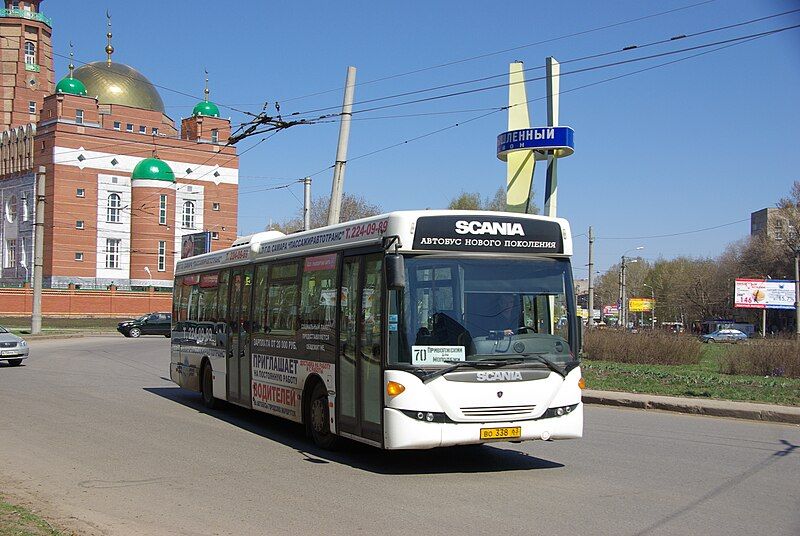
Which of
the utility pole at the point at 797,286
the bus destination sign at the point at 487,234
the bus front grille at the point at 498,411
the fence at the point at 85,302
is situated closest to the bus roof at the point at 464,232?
the bus destination sign at the point at 487,234

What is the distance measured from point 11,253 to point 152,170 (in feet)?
60.2

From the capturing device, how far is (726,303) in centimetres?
9831

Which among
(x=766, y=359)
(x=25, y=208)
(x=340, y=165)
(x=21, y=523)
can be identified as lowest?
(x=21, y=523)

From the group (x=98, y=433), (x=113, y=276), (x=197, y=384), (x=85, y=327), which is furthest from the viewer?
(x=113, y=276)

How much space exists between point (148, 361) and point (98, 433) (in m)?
19.8

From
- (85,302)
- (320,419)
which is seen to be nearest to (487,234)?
(320,419)

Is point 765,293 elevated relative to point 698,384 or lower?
elevated

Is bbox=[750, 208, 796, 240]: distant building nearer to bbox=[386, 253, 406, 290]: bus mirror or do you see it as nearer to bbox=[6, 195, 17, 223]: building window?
bbox=[6, 195, 17, 223]: building window

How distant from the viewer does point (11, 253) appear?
8912 centimetres

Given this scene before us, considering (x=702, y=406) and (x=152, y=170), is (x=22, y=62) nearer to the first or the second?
(x=152, y=170)

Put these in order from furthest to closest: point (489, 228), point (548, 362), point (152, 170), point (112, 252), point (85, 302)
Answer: point (112, 252) → point (152, 170) → point (85, 302) → point (489, 228) → point (548, 362)

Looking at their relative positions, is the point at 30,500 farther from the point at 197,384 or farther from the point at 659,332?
the point at 659,332

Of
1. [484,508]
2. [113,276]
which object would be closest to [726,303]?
[113,276]

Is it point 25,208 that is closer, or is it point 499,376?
point 499,376
